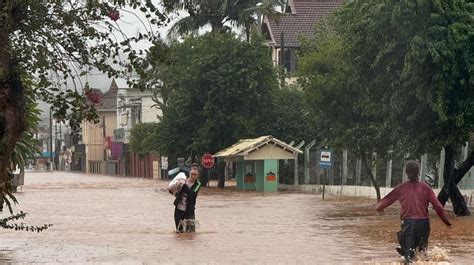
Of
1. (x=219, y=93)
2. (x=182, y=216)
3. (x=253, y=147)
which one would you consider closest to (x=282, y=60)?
(x=219, y=93)

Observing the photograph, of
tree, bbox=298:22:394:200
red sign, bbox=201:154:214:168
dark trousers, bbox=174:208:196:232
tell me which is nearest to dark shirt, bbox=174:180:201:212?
dark trousers, bbox=174:208:196:232

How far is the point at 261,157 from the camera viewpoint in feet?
162

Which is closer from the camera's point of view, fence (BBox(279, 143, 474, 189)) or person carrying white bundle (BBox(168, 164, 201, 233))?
person carrying white bundle (BBox(168, 164, 201, 233))

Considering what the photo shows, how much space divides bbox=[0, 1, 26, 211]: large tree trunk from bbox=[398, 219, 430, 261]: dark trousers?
5871 millimetres

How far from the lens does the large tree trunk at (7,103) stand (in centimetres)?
1073

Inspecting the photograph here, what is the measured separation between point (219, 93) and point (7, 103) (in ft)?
146

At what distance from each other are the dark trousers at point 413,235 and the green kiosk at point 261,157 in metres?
33.6

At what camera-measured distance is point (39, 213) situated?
1304 inches

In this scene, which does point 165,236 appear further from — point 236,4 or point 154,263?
point 236,4

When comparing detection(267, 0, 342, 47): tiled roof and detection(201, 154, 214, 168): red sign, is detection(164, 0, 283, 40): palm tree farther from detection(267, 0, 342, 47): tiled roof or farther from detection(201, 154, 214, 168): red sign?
detection(201, 154, 214, 168): red sign

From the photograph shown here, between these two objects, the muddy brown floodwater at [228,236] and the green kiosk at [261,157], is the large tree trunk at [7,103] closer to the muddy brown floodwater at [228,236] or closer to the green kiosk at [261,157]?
the muddy brown floodwater at [228,236]

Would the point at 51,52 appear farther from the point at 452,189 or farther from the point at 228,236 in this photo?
the point at 452,189

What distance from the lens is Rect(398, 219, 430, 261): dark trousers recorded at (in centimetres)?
1420

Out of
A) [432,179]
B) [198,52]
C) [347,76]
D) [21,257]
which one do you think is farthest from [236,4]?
[21,257]
